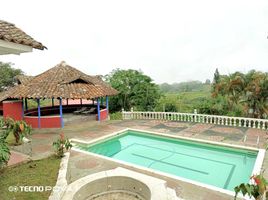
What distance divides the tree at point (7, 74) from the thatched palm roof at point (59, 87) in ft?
51.0

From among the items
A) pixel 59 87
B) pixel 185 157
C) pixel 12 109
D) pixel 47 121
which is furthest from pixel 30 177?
pixel 12 109

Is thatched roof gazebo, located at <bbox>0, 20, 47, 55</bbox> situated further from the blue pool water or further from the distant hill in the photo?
the distant hill

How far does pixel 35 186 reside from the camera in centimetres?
600

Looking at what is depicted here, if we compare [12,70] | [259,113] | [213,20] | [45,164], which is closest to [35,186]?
[45,164]

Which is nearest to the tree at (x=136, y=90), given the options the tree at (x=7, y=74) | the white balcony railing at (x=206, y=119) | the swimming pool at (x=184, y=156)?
the white balcony railing at (x=206, y=119)

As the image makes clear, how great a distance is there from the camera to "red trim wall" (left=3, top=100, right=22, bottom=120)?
15.4m

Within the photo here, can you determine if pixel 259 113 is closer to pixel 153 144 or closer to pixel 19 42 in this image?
pixel 153 144

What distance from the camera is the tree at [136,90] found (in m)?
21.9

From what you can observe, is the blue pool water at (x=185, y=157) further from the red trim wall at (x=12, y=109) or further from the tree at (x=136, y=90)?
the tree at (x=136, y=90)

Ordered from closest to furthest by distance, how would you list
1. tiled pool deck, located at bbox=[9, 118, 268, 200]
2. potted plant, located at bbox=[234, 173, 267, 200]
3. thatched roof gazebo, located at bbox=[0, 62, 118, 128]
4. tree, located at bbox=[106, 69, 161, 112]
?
1. potted plant, located at bbox=[234, 173, 267, 200]
2. tiled pool deck, located at bbox=[9, 118, 268, 200]
3. thatched roof gazebo, located at bbox=[0, 62, 118, 128]
4. tree, located at bbox=[106, 69, 161, 112]

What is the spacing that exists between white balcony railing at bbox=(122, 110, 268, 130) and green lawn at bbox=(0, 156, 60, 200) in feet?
33.9

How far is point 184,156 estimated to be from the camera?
34.3 feet

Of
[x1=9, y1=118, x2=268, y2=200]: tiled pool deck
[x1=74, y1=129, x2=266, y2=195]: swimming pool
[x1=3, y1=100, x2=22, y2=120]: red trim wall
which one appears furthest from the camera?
[x1=3, y1=100, x2=22, y2=120]: red trim wall

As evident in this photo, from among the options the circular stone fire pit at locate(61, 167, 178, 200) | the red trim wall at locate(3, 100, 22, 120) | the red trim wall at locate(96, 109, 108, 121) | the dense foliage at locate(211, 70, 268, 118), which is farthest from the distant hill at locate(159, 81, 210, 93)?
the circular stone fire pit at locate(61, 167, 178, 200)
